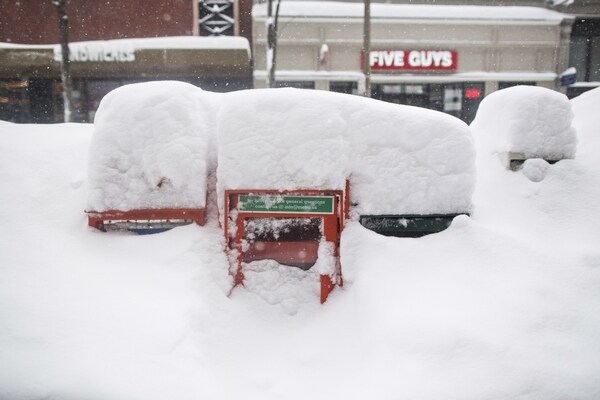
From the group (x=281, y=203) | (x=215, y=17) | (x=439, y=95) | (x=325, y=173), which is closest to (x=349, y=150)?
(x=325, y=173)

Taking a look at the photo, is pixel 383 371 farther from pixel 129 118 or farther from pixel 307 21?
pixel 307 21

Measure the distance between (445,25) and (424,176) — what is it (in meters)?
12.9

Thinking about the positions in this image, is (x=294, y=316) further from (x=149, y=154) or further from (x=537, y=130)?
(x=537, y=130)

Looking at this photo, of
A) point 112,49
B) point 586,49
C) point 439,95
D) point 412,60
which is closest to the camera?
point 112,49

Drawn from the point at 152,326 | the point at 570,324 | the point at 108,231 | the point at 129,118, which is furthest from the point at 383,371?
the point at 129,118

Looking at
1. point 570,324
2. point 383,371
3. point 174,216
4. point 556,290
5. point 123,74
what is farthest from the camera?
point 123,74

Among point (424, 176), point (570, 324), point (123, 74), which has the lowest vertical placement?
point (570, 324)

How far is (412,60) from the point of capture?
535 inches

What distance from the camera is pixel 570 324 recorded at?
2311 mm

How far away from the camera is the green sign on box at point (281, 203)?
2646 millimetres

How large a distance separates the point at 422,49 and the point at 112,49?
10.0 metres

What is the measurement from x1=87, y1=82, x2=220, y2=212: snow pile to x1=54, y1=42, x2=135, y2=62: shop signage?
10924 millimetres

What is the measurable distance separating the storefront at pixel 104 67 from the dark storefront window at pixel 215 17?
1.67 feet

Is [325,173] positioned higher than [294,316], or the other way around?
[325,173]
